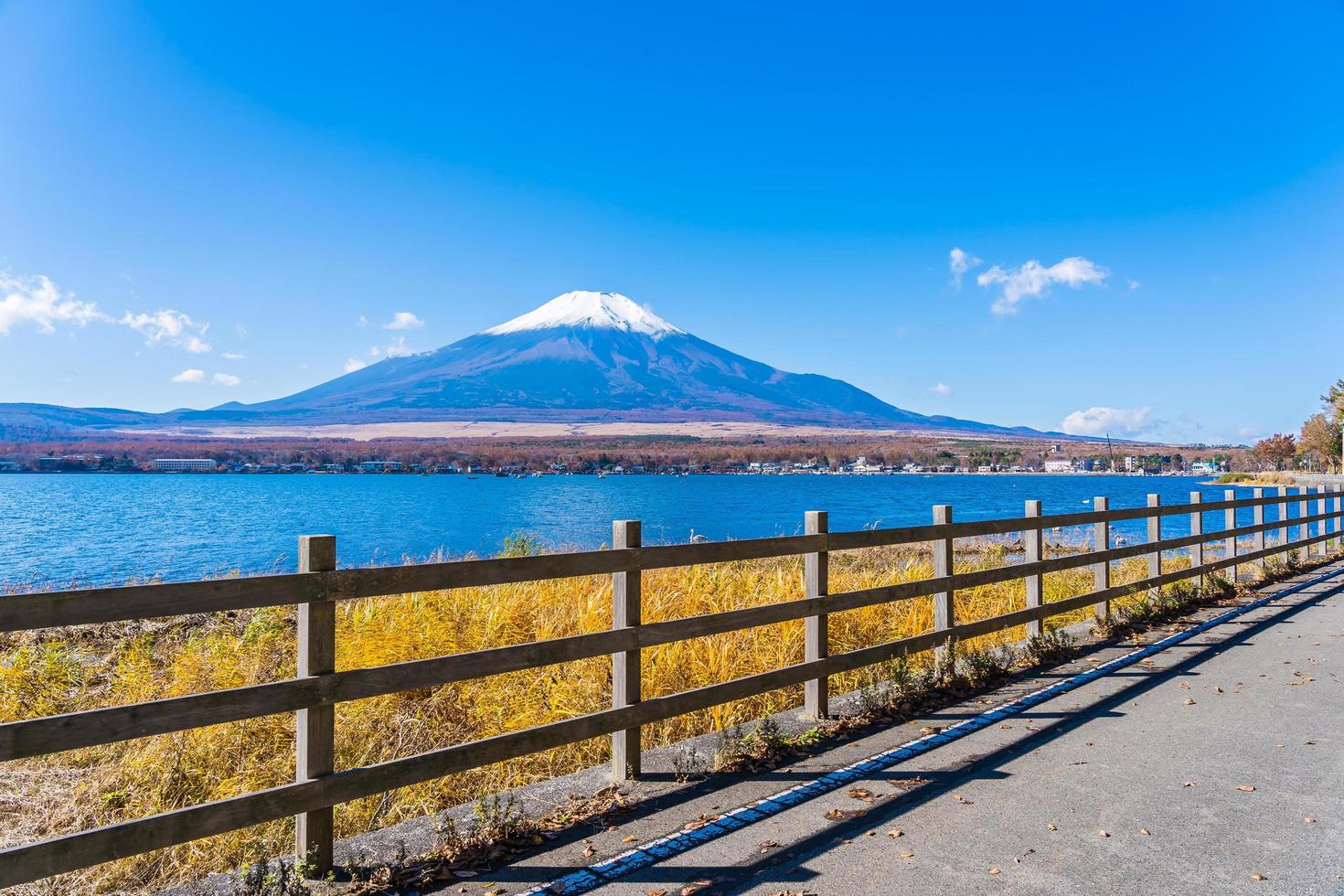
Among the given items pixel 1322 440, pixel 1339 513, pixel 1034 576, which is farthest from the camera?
pixel 1322 440

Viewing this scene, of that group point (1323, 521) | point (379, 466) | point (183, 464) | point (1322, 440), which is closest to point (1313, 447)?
point (1322, 440)

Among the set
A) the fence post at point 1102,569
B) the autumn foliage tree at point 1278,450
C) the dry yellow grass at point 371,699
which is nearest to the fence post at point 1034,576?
the dry yellow grass at point 371,699

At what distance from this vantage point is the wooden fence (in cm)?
311

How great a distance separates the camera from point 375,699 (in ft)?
22.5

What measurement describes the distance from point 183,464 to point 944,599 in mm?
211954

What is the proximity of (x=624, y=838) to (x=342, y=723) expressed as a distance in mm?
3009

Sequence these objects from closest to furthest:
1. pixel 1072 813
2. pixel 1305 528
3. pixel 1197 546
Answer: pixel 1072 813 < pixel 1197 546 < pixel 1305 528

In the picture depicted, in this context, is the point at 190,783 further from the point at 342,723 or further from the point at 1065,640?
the point at 1065,640

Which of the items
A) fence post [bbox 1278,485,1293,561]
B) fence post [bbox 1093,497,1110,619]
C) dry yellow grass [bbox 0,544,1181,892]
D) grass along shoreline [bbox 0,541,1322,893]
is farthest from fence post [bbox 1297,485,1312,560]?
dry yellow grass [bbox 0,544,1181,892]

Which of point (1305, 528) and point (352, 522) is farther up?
point (1305, 528)

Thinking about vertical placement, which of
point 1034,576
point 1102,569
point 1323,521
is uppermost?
point 1034,576

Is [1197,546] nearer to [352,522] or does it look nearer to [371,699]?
[371,699]

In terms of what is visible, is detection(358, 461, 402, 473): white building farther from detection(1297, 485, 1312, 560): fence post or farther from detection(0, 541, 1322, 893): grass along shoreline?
detection(0, 541, 1322, 893): grass along shoreline

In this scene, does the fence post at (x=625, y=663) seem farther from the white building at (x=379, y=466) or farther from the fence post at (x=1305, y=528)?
the white building at (x=379, y=466)
